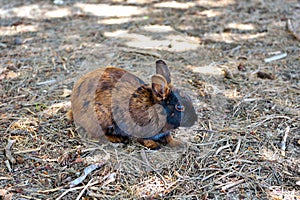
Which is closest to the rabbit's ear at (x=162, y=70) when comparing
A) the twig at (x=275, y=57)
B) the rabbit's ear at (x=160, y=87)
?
the rabbit's ear at (x=160, y=87)

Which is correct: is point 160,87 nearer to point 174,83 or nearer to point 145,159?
point 145,159

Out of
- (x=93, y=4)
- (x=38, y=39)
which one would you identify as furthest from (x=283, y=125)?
(x=93, y=4)

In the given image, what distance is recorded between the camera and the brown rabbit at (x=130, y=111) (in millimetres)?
3688

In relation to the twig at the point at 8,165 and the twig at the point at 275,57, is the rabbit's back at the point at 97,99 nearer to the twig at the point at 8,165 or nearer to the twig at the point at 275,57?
the twig at the point at 8,165

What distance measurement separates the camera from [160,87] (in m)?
3.57

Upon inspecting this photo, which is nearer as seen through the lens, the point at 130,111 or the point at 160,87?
the point at 160,87

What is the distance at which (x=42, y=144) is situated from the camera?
12.3ft

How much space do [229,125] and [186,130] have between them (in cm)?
45

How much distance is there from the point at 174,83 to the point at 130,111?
1.18 metres

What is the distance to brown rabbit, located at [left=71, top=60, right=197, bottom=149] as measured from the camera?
12.1 ft

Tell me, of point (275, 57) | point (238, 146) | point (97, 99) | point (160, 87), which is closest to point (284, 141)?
point (238, 146)

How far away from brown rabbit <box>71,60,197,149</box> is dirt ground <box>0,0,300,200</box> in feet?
0.41

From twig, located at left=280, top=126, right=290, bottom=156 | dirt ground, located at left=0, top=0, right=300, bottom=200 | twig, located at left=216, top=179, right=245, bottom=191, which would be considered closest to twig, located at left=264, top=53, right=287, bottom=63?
dirt ground, located at left=0, top=0, right=300, bottom=200

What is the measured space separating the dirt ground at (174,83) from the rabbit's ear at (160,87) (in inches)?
20.2
